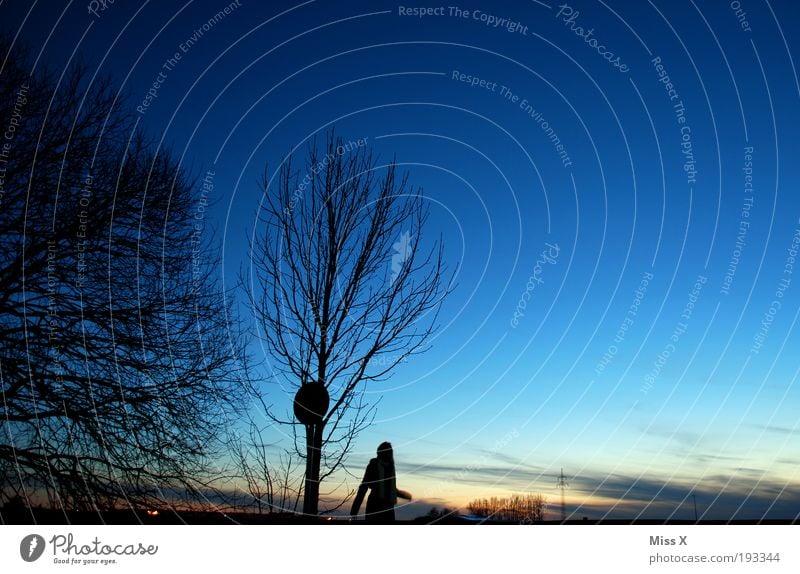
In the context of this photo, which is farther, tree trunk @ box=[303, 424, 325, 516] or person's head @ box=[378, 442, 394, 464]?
tree trunk @ box=[303, 424, 325, 516]

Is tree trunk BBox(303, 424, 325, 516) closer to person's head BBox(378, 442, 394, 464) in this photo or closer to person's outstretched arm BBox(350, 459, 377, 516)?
person's outstretched arm BBox(350, 459, 377, 516)

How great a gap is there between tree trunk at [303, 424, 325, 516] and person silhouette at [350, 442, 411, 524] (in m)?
1.18

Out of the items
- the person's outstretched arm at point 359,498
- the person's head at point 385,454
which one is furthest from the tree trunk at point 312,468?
the person's head at point 385,454

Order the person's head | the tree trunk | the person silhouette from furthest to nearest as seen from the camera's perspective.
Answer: the tree trunk, the person's head, the person silhouette

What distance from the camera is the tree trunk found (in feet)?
38.1

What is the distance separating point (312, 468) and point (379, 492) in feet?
5.66

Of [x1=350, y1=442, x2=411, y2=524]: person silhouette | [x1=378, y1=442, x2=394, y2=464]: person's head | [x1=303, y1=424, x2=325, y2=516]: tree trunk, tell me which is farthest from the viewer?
[x1=303, y1=424, x2=325, y2=516]: tree trunk

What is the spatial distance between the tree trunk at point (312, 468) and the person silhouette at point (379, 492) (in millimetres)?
1184

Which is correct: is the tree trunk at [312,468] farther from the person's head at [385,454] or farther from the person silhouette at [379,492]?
the person's head at [385,454]

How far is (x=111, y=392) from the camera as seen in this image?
417 inches

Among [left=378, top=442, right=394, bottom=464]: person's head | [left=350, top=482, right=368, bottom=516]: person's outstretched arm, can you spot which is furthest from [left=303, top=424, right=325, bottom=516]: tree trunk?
[left=378, top=442, right=394, bottom=464]: person's head
